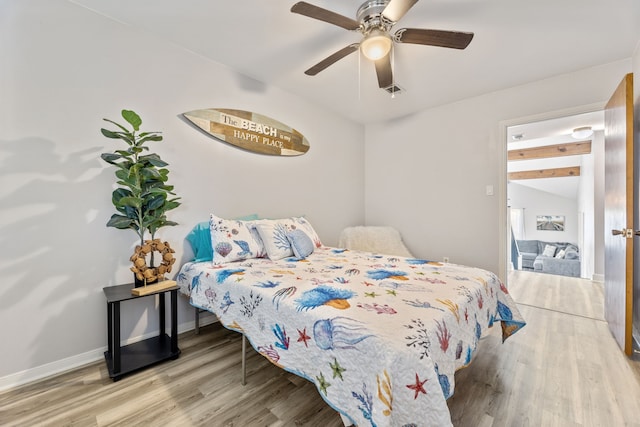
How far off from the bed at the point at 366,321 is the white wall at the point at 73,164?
23.9 inches

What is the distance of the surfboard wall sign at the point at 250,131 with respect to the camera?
2.51 meters

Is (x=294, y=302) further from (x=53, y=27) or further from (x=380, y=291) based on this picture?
(x=53, y=27)

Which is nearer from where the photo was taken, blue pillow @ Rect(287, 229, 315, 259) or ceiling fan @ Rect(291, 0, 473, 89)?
ceiling fan @ Rect(291, 0, 473, 89)

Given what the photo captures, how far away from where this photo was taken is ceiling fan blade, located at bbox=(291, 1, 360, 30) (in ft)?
4.89

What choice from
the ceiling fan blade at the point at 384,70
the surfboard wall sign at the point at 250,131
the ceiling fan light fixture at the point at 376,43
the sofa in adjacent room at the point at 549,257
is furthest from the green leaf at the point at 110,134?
the sofa in adjacent room at the point at 549,257

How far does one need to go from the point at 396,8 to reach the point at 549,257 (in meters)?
8.38

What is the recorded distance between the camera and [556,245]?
7875 mm

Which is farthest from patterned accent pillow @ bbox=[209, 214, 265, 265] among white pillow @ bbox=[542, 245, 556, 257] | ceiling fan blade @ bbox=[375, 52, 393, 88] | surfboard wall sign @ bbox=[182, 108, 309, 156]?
white pillow @ bbox=[542, 245, 556, 257]

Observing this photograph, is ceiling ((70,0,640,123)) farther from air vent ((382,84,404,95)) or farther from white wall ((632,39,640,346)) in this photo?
white wall ((632,39,640,346))

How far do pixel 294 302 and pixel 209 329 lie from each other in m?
1.52

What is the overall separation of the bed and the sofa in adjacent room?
6.65 m

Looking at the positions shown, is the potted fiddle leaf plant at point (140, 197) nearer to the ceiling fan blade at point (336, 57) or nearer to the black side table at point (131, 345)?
the black side table at point (131, 345)

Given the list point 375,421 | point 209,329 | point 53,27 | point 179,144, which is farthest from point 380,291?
point 53,27

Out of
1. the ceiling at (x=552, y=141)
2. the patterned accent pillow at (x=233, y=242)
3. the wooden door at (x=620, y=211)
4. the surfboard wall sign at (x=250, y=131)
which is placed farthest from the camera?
the ceiling at (x=552, y=141)
